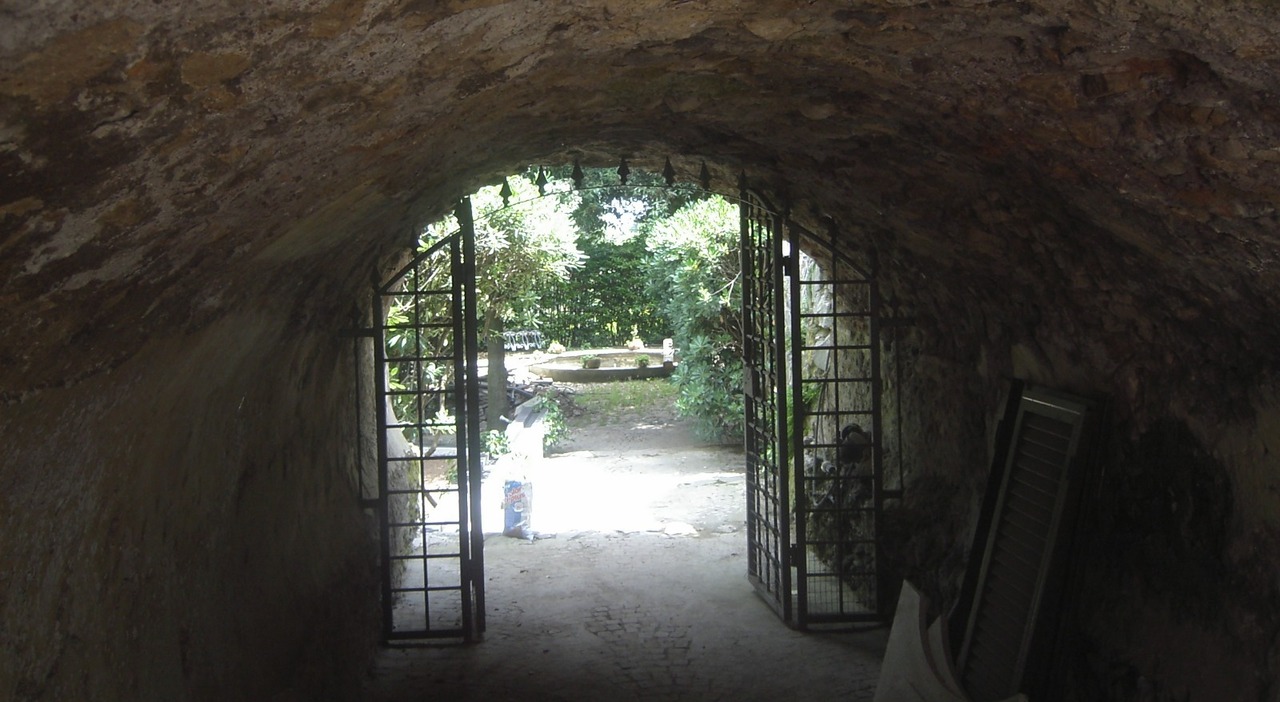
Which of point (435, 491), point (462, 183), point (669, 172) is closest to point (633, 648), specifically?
point (435, 491)

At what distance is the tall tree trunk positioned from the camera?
13.7m

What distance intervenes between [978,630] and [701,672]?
1.71 meters

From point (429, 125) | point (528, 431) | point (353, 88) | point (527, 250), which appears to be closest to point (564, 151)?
point (429, 125)

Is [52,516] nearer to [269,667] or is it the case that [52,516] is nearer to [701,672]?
[269,667]

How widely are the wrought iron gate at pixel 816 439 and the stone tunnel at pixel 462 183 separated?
Result: 1.04m

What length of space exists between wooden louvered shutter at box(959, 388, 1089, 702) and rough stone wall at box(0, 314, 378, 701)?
3020 millimetres

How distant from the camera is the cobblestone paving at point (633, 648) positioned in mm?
5957

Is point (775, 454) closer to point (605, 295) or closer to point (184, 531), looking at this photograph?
point (184, 531)

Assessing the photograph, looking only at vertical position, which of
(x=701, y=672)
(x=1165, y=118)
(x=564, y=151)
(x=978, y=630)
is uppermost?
(x=564, y=151)

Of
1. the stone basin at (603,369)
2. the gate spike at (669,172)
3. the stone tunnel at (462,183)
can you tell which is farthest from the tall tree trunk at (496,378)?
the stone tunnel at (462,183)

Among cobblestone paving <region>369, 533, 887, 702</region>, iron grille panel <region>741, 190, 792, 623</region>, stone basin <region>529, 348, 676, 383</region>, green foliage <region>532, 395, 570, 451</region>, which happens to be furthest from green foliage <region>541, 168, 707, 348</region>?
iron grille panel <region>741, 190, 792, 623</region>

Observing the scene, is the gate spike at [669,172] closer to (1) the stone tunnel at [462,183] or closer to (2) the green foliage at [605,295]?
(1) the stone tunnel at [462,183]

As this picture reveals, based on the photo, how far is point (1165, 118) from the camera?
2.75 metres

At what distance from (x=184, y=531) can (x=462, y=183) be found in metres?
2.60
